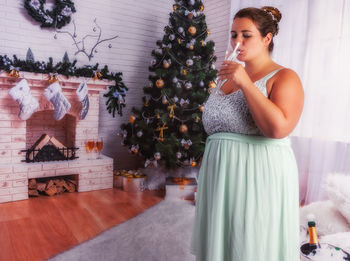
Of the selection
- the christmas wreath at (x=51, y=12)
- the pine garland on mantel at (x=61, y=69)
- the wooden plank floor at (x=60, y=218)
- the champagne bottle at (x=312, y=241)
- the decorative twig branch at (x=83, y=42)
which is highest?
the christmas wreath at (x=51, y=12)

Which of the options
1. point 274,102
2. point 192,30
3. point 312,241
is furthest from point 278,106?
point 192,30

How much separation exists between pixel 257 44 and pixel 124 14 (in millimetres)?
3435

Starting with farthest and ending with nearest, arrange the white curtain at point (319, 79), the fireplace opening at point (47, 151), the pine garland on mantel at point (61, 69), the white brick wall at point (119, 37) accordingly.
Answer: the white brick wall at point (119, 37) < the fireplace opening at point (47, 151) < the pine garland on mantel at point (61, 69) < the white curtain at point (319, 79)

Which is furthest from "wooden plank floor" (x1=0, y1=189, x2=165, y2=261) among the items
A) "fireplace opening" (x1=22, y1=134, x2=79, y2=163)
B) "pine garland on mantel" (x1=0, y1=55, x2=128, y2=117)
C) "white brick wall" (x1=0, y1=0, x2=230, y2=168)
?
"pine garland on mantel" (x1=0, y1=55, x2=128, y2=117)

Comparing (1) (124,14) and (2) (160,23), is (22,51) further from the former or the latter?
(2) (160,23)

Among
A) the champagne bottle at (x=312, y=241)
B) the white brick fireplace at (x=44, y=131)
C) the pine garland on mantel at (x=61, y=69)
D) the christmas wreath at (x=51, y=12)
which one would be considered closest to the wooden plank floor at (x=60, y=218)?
the white brick fireplace at (x=44, y=131)

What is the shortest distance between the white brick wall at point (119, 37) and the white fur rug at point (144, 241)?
176 cm

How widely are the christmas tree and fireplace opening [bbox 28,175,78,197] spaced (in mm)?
827

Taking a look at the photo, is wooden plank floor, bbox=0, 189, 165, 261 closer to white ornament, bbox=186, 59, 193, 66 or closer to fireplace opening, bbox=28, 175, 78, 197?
fireplace opening, bbox=28, 175, 78, 197

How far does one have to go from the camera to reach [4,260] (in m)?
1.83

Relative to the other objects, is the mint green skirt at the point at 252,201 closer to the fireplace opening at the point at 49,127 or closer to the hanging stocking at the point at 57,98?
the hanging stocking at the point at 57,98

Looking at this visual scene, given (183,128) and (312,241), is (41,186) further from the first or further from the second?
(312,241)

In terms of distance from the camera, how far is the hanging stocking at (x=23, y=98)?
2.84 metres

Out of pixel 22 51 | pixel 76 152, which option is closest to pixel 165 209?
pixel 76 152
